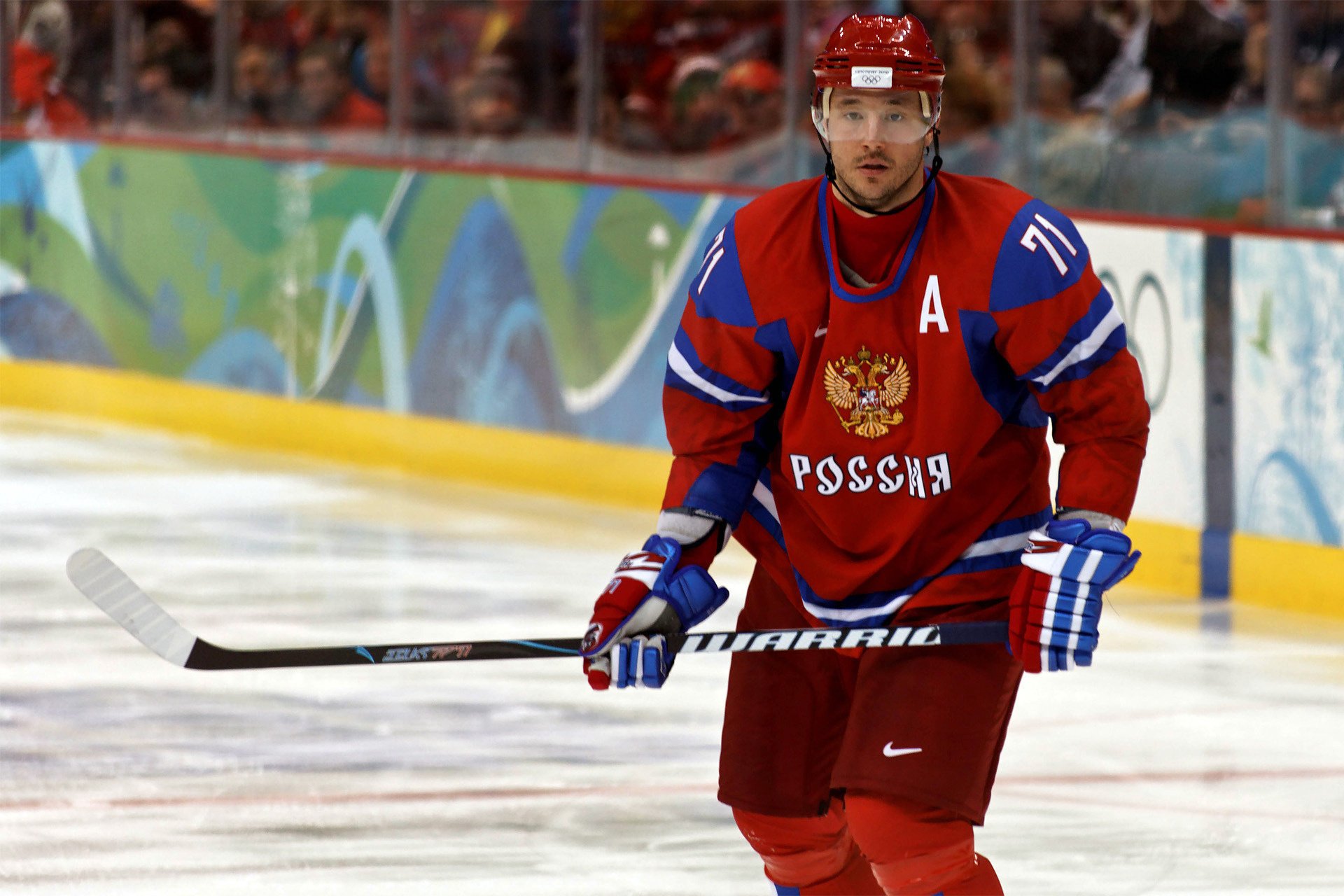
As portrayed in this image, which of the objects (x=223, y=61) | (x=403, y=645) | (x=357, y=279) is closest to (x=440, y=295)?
(x=357, y=279)

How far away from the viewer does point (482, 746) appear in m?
5.00

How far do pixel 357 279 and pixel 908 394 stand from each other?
6475mm

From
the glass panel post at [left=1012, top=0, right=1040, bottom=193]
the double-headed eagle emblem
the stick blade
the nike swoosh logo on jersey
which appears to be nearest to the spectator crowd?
the glass panel post at [left=1012, top=0, right=1040, bottom=193]

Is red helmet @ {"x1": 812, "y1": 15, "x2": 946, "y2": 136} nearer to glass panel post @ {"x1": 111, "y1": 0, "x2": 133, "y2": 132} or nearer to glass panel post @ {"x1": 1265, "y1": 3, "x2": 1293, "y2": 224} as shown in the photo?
glass panel post @ {"x1": 1265, "y1": 3, "x2": 1293, "y2": 224}

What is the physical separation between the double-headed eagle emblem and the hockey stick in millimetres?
239

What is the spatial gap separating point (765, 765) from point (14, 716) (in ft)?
8.66

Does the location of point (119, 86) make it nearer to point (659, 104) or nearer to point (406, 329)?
point (406, 329)

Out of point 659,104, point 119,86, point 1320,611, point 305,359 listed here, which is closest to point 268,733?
point 1320,611

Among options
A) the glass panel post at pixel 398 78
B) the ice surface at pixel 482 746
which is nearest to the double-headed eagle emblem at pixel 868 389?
the ice surface at pixel 482 746

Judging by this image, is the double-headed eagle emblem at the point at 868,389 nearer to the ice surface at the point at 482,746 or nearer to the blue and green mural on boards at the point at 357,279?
the ice surface at the point at 482,746

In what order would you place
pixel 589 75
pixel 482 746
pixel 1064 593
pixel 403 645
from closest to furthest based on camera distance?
pixel 1064 593 → pixel 403 645 → pixel 482 746 → pixel 589 75

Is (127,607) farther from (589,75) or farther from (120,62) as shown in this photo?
(120,62)

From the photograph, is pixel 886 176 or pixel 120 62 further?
pixel 120 62

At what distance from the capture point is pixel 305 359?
9.39 metres
